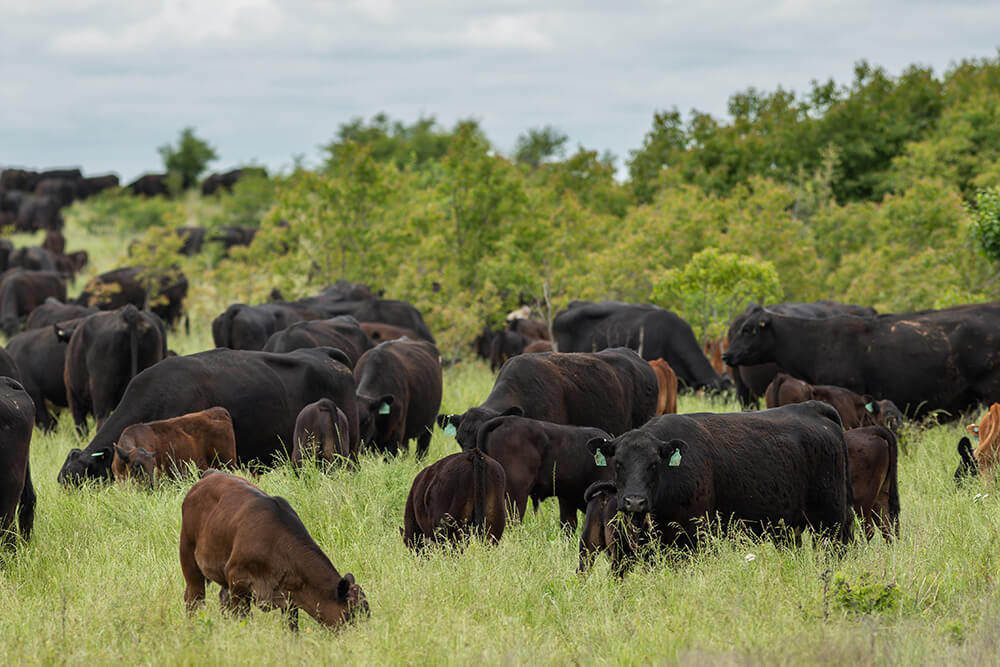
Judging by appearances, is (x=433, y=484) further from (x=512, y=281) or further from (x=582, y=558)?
(x=512, y=281)

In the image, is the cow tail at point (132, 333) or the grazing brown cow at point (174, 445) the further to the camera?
the cow tail at point (132, 333)

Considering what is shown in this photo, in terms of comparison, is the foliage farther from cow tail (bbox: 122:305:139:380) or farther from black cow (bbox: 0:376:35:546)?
black cow (bbox: 0:376:35:546)

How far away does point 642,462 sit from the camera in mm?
7184

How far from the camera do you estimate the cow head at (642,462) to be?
7.05 metres

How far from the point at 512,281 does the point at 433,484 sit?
14.8 m

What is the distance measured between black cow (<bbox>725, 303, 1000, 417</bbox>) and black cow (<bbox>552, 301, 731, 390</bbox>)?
3.20 metres

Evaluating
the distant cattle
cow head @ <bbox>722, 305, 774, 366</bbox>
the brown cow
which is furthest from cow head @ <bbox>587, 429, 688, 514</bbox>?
the distant cattle

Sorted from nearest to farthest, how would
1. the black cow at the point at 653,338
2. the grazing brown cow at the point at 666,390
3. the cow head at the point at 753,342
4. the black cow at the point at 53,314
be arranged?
the grazing brown cow at the point at 666,390 < the cow head at the point at 753,342 < the black cow at the point at 653,338 < the black cow at the point at 53,314

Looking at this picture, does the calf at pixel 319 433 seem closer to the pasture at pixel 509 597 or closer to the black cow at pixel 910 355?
the pasture at pixel 509 597

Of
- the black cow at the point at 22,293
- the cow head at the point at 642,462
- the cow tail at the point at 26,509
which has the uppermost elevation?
the cow head at the point at 642,462

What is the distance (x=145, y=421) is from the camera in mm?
10914

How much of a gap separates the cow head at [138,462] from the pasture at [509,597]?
6.3 inches

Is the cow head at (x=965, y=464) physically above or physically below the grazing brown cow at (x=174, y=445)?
below

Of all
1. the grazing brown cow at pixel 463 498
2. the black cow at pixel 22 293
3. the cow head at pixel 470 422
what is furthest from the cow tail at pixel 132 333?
the black cow at pixel 22 293
